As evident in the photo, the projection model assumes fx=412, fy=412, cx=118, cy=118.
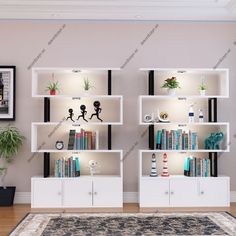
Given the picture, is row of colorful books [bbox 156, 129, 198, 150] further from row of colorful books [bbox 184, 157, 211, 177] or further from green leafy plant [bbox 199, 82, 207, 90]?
green leafy plant [bbox 199, 82, 207, 90]

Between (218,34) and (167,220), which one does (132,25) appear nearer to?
(218,34)

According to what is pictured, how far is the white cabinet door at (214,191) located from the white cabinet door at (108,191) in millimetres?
1154

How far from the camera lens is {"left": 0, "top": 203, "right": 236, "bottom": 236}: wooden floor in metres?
4.62

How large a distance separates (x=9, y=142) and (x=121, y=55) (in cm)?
211

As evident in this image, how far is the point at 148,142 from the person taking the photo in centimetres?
625

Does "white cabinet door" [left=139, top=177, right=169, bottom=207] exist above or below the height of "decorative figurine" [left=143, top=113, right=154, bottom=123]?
below

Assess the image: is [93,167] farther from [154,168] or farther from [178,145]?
[178,145]

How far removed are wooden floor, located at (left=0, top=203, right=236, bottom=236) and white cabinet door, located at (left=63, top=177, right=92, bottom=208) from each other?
21.3 inches

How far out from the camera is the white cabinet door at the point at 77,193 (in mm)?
5742

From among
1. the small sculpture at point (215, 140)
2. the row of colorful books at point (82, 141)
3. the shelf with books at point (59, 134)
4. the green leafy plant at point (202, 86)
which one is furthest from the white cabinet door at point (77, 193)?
the green leafy plant at point (202, 86)

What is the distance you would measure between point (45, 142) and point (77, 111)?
0.67 metres

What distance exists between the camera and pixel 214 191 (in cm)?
585

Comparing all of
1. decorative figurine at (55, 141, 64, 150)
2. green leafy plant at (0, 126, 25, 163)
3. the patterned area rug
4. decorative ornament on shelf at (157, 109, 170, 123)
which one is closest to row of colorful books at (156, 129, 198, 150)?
decorative ornament on shelf at (157, 109, 170, 123)

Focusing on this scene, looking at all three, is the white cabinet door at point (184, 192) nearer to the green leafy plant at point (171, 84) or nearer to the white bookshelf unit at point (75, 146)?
the white bookshelf unit at point (75, 146)
